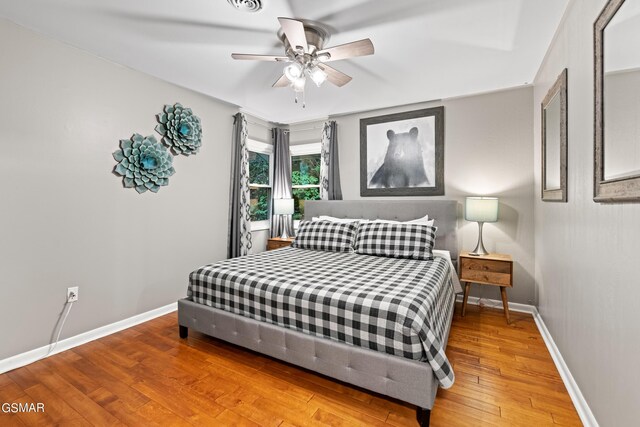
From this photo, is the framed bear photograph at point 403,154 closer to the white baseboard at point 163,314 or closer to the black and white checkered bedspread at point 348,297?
→ the black and white checkered bedspread at point 348,297

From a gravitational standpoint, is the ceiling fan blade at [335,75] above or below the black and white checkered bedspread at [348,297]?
above

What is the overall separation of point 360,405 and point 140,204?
2660 mm

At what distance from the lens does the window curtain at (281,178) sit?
4.55 meters

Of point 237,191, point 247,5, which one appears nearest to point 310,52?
point 247,5

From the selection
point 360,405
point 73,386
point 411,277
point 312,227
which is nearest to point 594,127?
point 411,277

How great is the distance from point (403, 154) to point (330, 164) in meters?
1.03

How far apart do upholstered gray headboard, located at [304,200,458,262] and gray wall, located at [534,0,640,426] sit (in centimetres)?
101

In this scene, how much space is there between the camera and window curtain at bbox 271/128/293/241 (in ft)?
14.9

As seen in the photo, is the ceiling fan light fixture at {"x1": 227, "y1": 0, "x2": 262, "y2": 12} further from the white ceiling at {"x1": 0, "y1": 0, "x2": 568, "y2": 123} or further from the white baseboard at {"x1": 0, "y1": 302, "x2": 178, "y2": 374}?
the white baseboard at {"x1": 0, "y1": 302, "x2": 178, "y2": 374}

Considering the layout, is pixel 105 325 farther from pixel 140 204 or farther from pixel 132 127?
pixel 132 127

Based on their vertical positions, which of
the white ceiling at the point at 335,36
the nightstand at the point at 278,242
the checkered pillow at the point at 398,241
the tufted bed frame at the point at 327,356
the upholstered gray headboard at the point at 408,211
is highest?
the white ceiling at the point at 335,36

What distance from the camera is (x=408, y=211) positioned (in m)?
3.53

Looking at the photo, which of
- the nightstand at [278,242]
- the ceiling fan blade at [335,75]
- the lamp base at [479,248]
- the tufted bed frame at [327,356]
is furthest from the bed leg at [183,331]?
the lamp base at [479,248]

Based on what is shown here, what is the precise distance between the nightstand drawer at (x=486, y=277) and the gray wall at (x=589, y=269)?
0.41 meters
